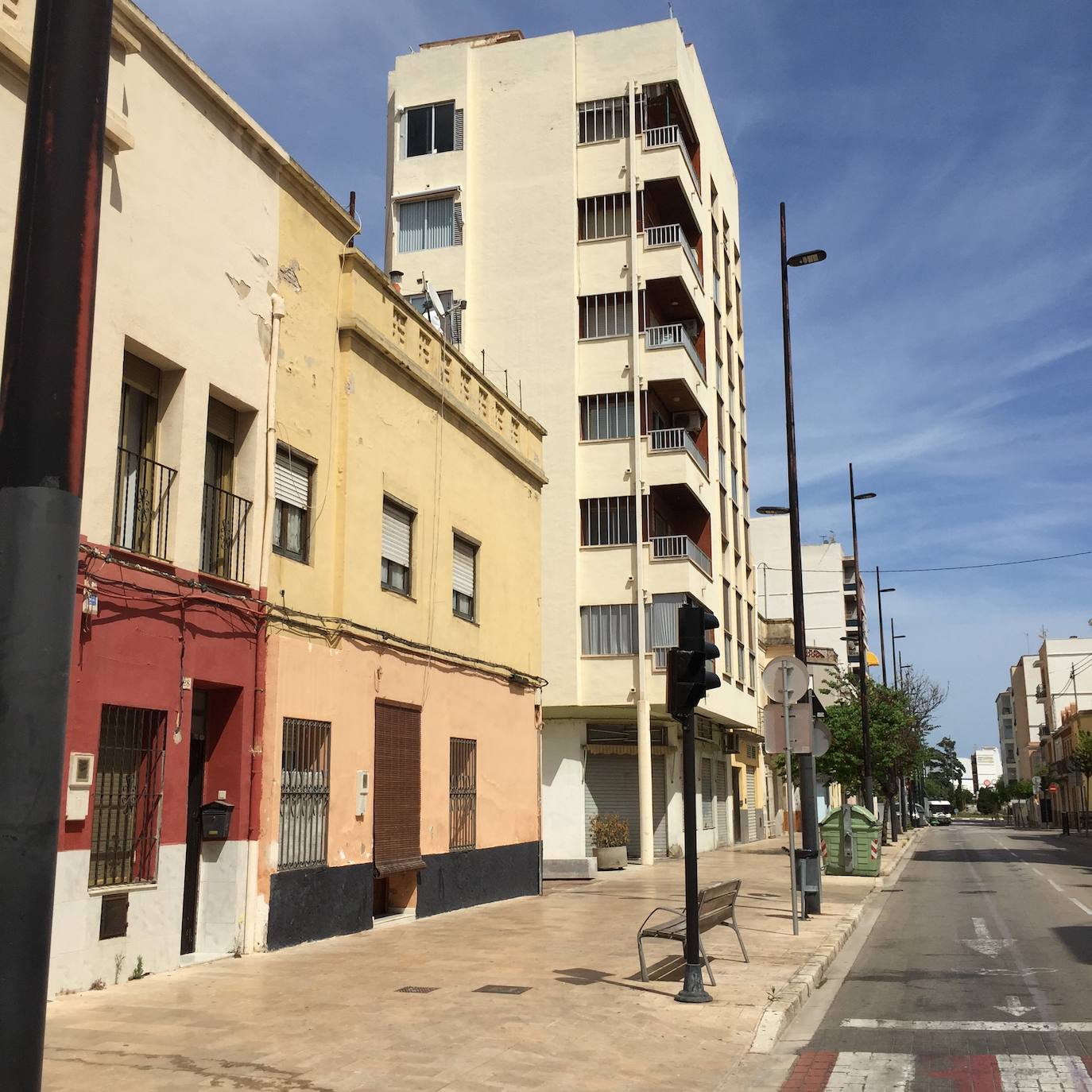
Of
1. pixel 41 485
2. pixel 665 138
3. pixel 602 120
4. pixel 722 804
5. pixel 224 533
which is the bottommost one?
pixel 722 804

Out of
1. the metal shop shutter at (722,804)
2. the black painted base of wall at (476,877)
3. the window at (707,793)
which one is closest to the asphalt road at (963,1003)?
the black painted base of wall at (476,877)

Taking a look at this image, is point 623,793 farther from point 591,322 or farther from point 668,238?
point 668,238

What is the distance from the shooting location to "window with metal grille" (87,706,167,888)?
33.0 feet

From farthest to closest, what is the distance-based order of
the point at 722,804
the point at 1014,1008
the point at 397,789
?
the point at 722,804 → the point at 397,789 → the point at 1014,1008

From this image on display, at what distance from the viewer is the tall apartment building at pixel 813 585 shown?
232 ft

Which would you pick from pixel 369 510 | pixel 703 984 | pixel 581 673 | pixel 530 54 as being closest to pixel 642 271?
pixel 530 54

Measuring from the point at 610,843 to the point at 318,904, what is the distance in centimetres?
1560

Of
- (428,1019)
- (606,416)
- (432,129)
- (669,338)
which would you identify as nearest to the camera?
(428,1019)

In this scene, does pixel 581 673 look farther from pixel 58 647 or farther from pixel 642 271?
pixel 58 647

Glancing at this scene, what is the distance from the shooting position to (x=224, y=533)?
12.2 meters

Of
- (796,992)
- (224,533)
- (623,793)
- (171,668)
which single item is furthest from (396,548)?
(623,793)

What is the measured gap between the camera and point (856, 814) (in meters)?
23.7

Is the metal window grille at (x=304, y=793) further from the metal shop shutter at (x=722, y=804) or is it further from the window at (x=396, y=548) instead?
the metal shop shutter at (x=722, y=804)

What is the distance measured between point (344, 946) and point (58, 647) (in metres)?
10.1
